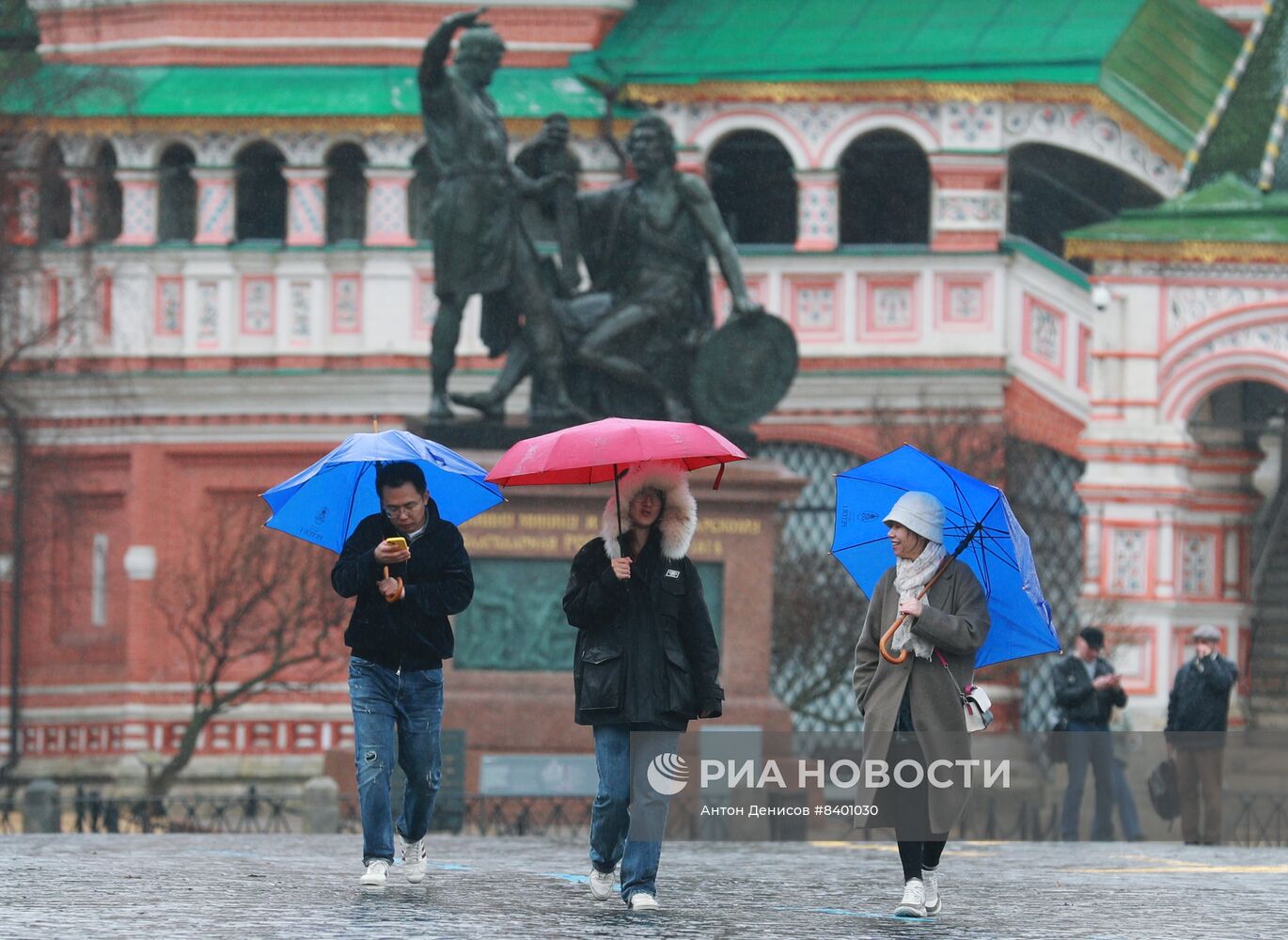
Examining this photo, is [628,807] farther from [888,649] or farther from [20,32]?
[20,32]

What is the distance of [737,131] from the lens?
38.3 meters

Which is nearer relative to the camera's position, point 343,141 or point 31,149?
point 31,149

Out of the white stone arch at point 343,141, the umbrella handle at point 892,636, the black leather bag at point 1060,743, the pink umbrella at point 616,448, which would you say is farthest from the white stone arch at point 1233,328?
the umbrella handle at point 892,636

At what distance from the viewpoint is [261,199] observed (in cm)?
3988

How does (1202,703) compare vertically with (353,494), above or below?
below

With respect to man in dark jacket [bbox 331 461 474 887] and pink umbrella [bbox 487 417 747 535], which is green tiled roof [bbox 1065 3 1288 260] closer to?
pink umbrella [bbox 487 417 747 535]

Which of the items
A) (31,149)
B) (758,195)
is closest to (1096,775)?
(31,149)

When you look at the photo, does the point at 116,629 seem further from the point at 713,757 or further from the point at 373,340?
the point at 713,757

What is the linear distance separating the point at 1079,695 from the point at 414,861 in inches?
353

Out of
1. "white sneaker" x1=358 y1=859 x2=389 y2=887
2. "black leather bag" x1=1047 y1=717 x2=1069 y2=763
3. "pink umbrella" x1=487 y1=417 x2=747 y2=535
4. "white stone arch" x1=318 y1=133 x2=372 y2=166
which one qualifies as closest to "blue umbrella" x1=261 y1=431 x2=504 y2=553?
"pink umbrella" x1=487 y1=417 x2=747 y2=535

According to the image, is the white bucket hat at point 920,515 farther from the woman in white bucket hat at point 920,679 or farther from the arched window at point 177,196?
the arched window at point 177,196

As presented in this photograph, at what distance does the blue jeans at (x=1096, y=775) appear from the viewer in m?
22.3

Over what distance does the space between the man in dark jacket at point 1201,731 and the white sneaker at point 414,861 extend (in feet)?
27.3

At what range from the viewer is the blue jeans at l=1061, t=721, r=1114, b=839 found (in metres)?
22.3
